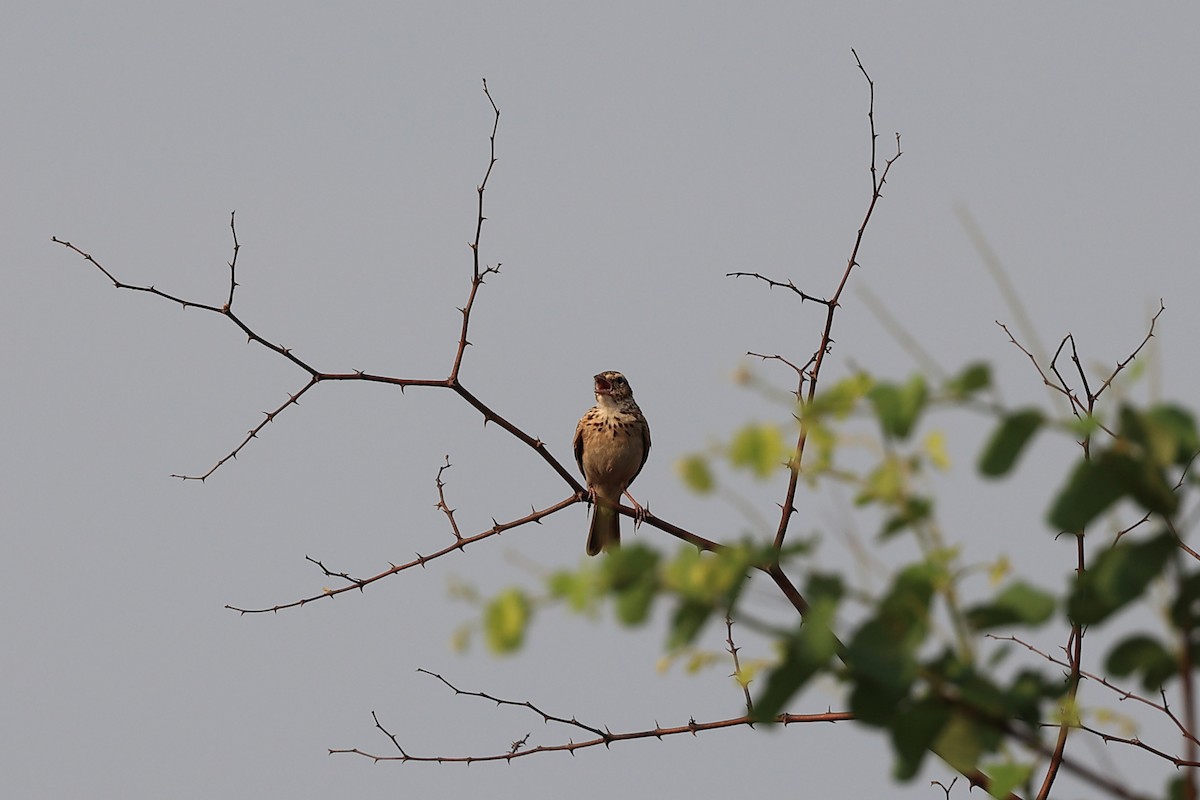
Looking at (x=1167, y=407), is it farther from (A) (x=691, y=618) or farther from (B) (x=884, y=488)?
(A) (x=691, y=618)

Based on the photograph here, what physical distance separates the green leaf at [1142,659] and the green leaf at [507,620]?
63 centimetres

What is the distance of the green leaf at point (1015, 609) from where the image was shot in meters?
1.41

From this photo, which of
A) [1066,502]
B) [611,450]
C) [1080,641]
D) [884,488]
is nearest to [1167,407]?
[1066,502]

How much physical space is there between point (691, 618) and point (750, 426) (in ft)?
0.64

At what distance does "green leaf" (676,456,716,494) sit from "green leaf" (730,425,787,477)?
4cm

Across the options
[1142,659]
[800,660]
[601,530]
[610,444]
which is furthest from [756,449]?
[610,444]

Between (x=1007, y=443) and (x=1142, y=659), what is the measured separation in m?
0.32

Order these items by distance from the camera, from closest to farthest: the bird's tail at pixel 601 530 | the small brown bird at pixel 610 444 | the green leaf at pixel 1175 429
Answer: the green leaf at pixel 1175 429 → the bird's tail at pixel 601 530 → the small brown bird at pixel 610 444

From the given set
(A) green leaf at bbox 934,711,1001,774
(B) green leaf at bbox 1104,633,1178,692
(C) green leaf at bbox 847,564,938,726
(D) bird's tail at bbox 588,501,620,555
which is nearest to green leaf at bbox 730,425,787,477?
(C) green leaf at bbox 847,564,938,726

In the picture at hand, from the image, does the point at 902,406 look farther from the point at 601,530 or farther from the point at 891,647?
the point at 601,530

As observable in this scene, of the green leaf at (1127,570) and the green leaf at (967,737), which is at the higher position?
the green leaf at (1127,570)

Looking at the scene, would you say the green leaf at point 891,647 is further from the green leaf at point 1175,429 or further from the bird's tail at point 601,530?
the bird's tail at point 601,530

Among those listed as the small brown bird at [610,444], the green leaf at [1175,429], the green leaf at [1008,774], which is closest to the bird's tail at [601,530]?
the small brown bird at [610,444]

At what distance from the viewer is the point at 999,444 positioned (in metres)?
1.33
